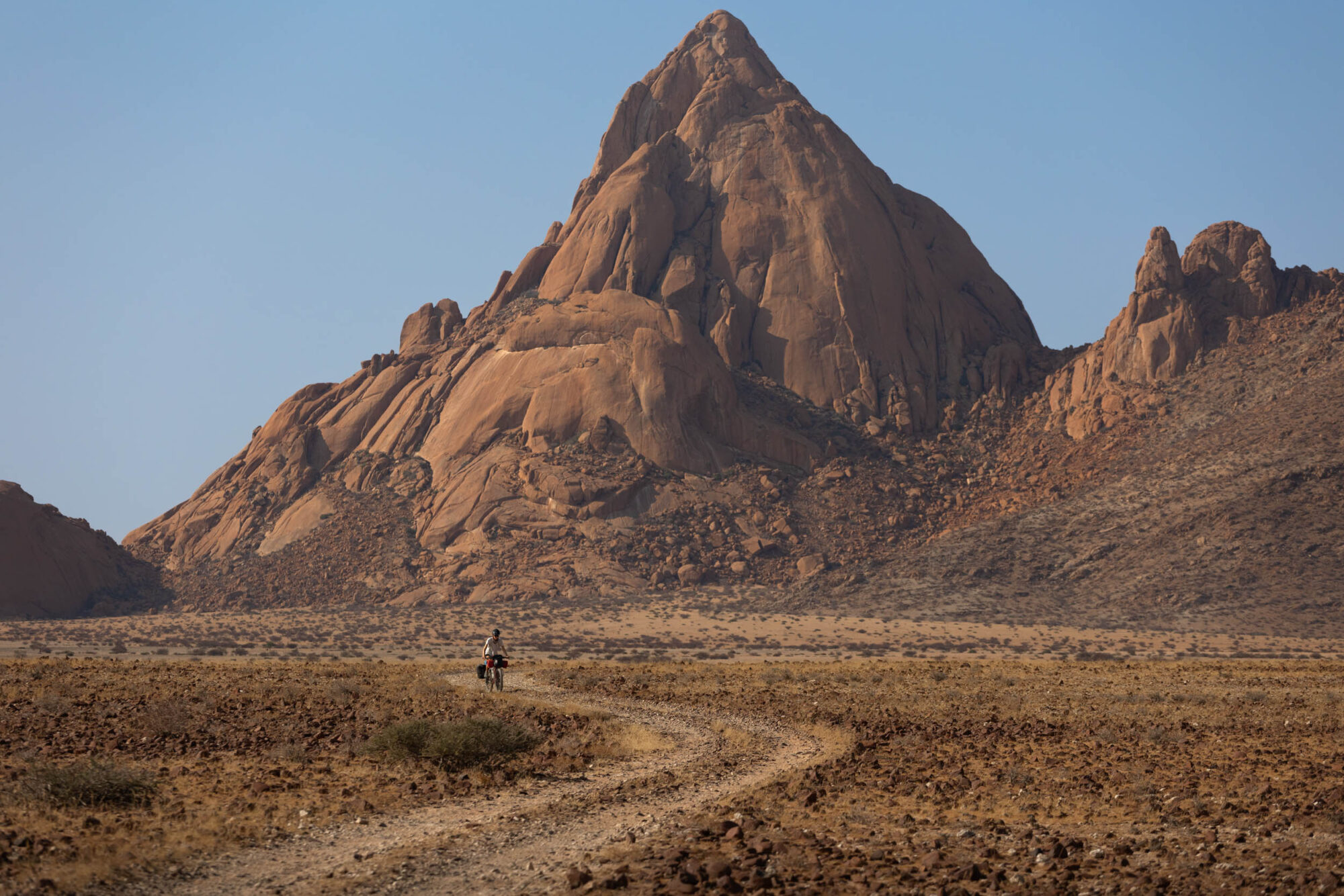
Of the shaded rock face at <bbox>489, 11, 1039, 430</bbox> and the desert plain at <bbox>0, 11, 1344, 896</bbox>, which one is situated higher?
the shaded rock face at <bbox>489, 11, 1039, 430</bbox>

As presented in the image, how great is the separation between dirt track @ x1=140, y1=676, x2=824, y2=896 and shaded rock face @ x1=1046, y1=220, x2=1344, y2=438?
7286cm

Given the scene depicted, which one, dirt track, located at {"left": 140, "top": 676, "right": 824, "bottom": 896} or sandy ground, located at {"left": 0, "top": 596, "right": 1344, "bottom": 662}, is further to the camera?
sandy ground, located at {"left": 0, "top": 596, "right": 1344, "bottom": 662}

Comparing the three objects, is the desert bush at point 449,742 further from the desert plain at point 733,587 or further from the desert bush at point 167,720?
the desert bush at point 167,720

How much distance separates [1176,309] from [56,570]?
83.5 metres

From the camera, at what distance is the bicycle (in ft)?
91.4

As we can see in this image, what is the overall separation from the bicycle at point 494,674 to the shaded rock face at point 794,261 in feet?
203

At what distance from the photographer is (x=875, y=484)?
82.6 meters

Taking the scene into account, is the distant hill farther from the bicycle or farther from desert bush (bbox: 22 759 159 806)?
desert bush (bbox: 22 759 159 806)

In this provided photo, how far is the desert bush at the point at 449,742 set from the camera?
53.0ft

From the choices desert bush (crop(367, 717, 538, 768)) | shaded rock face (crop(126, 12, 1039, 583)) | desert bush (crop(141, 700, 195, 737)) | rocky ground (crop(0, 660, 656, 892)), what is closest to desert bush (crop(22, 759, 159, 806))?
rocky ground (crop(0, 660, 656, 892))

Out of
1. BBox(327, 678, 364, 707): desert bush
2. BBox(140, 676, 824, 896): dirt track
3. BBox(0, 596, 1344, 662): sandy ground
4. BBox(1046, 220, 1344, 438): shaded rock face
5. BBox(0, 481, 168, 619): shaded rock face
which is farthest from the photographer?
BBox(1046, 220, 1344, 438): shaded rock face

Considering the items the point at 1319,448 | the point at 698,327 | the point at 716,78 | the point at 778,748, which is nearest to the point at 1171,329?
the point at 1319,448

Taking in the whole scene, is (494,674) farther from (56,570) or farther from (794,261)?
(794,261)

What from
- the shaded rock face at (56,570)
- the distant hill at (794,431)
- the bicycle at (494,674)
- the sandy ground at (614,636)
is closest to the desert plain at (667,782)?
the bicycle at (494,674)
